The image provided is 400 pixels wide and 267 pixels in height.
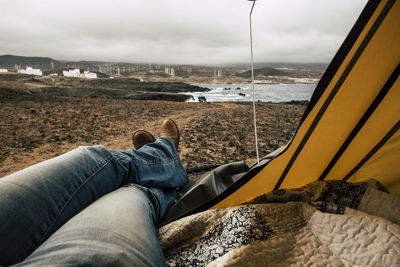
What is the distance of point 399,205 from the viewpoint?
0.72 m

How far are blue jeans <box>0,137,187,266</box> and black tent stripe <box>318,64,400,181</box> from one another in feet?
2.87

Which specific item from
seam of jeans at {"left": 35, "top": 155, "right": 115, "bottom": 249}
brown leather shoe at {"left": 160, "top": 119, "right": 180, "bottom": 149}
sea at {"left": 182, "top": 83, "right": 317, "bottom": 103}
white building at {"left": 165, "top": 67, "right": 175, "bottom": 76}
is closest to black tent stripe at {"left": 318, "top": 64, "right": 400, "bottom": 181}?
sea at {"left": 182, "top": 83, "right": 317, "bottom": 103}

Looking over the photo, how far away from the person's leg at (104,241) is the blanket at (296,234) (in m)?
0.18

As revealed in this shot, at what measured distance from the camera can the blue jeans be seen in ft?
1.43

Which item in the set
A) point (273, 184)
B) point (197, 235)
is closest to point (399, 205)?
point (273, 184)

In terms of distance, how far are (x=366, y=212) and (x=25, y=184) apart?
123cm

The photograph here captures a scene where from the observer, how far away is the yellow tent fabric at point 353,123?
1.87 ft

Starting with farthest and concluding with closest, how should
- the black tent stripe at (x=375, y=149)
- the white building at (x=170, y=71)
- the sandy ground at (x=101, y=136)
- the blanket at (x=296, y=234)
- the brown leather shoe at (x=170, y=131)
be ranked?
the white building at (x=170, y=71) < the sandy ground at (x=101, y=136) < the brown leather shoe at (x=170, y=131) < the black tent stripe at (x=375, y=149) < the blanket at (x=296, y=234)

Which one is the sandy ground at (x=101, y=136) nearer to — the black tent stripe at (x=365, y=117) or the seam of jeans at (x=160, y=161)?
the seam of jeans at (x=160, y=161)

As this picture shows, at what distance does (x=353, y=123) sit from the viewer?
84 cm

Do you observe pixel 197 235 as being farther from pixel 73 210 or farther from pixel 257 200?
pixel 73 210

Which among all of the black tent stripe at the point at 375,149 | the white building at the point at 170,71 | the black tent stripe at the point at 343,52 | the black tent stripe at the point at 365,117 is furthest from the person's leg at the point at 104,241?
the white building at the point at 170,71

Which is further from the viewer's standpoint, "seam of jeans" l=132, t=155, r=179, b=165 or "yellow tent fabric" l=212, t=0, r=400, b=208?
"seam of jeans" l=132, t=155, r=179, b=165

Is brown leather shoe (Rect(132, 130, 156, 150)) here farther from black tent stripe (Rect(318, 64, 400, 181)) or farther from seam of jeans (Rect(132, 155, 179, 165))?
black tent stripe (Rect(318, 64, 400, 181))
